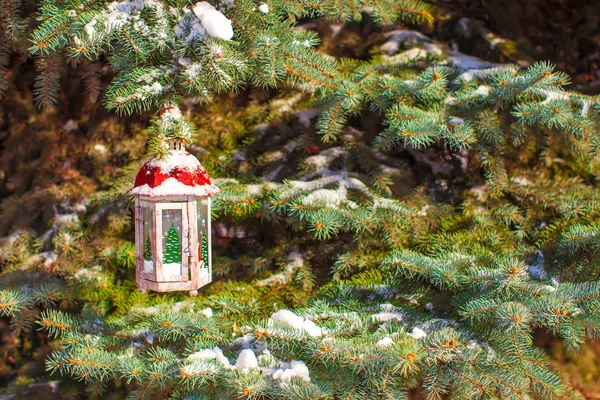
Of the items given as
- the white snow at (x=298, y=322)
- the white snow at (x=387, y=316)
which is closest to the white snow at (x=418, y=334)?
the white snow at (x=387, y=316)

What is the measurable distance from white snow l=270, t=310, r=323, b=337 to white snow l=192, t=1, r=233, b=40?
813 mm

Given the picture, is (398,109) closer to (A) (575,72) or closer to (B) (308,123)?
(B) (308,123)

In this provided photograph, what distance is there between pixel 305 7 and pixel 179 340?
3.69ft

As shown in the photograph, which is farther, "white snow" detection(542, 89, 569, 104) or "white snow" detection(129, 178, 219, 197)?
"white snow" detection(542, 89, 569, 104)

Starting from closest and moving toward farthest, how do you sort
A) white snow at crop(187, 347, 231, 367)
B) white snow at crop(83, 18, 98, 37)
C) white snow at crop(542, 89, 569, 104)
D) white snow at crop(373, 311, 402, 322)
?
1. white snow at crop(83, 18, 98, 37)
2. white snow at crop(187, 347, 231, 367)
3. white snow at crop(373, 311, 402, 322)
4. white snow at crop(542, 89, 569, 104)

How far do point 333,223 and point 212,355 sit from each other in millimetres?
540

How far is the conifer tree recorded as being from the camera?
1.36m

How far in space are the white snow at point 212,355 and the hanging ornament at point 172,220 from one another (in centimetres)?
18

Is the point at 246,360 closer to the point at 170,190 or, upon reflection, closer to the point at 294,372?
the point at 294,372

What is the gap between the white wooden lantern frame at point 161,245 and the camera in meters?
1.40

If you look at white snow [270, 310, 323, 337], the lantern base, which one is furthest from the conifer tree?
the lantern base

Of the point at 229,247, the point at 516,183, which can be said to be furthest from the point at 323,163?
the point at 516,183

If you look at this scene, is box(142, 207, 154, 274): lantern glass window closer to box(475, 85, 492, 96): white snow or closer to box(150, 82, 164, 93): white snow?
box(150, 82, 164, 93): white snow

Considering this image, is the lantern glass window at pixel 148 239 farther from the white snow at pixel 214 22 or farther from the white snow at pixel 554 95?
the white snow at pixel 554 95
